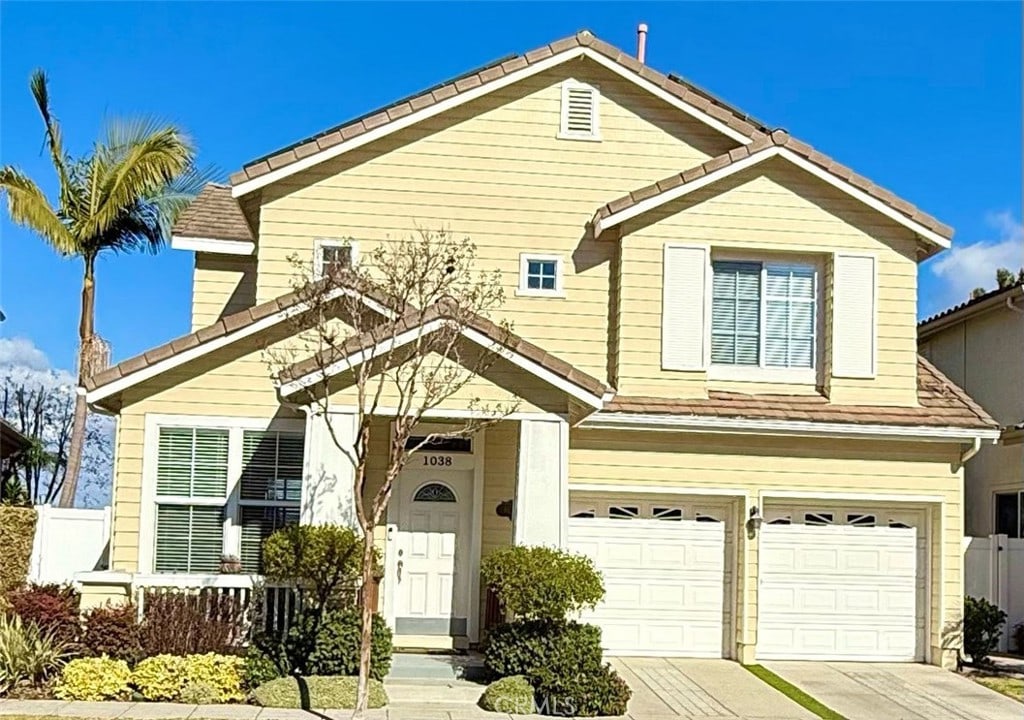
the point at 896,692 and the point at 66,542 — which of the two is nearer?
the point at 896,692

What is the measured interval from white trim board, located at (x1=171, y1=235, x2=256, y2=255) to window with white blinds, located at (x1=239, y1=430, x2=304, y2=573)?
13.5 feet

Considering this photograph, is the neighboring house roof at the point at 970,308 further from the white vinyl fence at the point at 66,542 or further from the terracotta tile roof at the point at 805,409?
the white vinyl fence at the point at 66,542

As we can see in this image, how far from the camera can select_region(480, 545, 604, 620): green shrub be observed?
1283 cm

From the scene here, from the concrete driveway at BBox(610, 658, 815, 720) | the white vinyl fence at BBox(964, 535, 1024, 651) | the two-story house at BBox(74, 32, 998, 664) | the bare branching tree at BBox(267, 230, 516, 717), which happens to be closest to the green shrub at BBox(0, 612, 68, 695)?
the bare branching tree at BBox(267, 230, 516, 717)

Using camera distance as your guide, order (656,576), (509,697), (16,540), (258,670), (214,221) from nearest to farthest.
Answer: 1. (509,697)
2. (258,670)
3. (656,576)
4. (214,221)
5. (16,540)

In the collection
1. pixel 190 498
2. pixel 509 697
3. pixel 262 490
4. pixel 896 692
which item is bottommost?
pixel 896 692

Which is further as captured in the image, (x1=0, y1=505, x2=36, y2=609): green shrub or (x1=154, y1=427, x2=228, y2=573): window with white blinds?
(x1=0, y1=505, x2=36, y2=609): green shrub

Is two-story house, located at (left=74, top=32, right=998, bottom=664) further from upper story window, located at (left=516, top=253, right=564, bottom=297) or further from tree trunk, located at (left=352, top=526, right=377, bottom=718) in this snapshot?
tree trunk, located at (left=352, top=526, right=377, bottom=718)

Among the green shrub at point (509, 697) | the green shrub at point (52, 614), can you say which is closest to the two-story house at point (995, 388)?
the green shrub at point (509, 697)

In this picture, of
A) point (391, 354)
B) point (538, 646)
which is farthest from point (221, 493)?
point (538, 646)

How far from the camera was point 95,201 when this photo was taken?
81.4 ft

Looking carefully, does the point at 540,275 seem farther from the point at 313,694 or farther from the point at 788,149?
the point at 313,694

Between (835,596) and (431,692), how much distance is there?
20.5 ft

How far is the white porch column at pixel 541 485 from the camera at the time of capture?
533 inches
